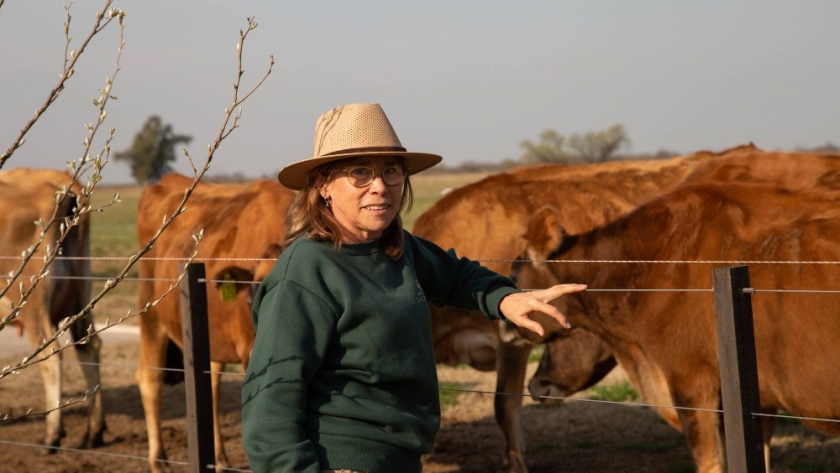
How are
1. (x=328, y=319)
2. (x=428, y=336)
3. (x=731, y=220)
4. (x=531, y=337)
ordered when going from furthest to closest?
(x=531, y=337), (x=731, y=220), (x=428, y=336), (x=328, y=319)

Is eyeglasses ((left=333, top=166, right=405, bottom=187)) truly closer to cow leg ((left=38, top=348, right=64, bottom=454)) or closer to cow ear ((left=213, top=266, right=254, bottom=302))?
cow ear ((left=213, top=266, right=254, bottom=302))

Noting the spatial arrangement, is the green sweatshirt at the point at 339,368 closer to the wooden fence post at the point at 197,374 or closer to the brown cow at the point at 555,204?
the wooden fence post at the point at 197,374

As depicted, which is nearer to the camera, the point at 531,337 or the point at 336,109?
the point at 336,109

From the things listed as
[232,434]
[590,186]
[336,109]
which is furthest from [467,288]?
[232,434]

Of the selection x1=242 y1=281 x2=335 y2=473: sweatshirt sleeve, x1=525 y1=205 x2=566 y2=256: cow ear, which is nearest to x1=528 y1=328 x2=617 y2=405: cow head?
x1=525 y1=205 x2=566 y2=256: cow ear

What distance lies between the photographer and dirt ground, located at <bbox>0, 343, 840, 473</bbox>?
7445 mm

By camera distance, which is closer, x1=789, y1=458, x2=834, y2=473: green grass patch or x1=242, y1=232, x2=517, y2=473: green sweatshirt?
x1=242, y1=232, x2=517, y2=473: green sweatshirt

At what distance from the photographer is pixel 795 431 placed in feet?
26.8

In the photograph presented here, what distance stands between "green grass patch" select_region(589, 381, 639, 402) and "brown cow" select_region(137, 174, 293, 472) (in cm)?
335

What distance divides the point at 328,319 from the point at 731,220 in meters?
3.14

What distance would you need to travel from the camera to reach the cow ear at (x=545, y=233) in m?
6.15

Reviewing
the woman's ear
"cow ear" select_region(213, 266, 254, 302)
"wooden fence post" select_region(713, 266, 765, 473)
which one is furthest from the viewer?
"cow ear" select_region(213, 266, 254, 302)

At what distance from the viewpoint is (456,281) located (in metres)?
3.49

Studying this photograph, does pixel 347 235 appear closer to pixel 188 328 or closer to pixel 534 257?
pixel 188 328
